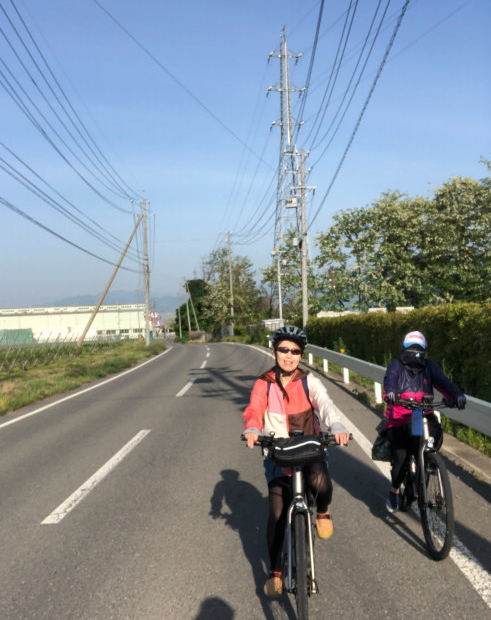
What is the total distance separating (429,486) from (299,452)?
160 cm

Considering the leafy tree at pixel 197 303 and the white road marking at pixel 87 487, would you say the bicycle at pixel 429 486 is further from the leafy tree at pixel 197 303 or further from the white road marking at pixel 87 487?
the leafy tree at pixel 197 303

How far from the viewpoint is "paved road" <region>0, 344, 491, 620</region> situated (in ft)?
10.5

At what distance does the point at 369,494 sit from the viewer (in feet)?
17.1

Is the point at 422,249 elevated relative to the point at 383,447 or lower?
elevated

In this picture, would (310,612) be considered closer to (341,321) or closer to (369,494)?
(369,494)

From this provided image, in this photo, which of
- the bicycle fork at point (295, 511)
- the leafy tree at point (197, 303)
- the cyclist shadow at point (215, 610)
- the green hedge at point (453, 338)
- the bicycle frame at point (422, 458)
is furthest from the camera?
the leafy tree at point (197, 303)

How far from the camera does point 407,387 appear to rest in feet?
14.8

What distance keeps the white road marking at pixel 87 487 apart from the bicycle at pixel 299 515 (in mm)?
2742

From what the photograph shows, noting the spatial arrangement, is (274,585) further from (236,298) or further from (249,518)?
(236,298)

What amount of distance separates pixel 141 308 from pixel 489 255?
3265 inches

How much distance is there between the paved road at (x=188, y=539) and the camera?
3199 millimetres

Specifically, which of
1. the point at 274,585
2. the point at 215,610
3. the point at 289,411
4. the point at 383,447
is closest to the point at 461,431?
the point at 383,447

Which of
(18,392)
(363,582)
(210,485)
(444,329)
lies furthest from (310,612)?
(18,392)

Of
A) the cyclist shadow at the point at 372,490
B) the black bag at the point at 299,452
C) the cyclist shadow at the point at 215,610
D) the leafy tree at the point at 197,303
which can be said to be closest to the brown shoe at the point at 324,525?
the black bag at the point at 299,452
